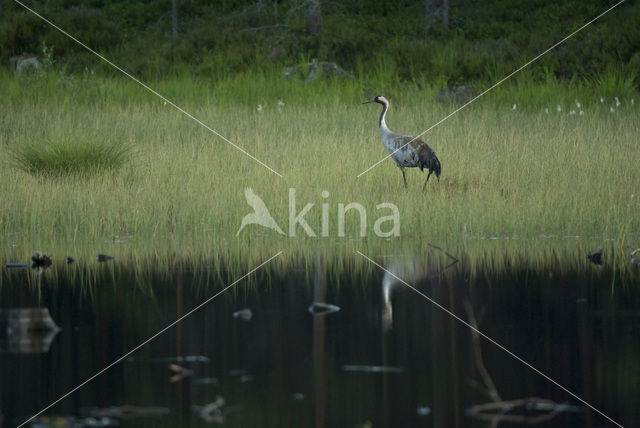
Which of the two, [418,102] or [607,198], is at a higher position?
[418,102]

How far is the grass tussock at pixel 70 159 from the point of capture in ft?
37.4

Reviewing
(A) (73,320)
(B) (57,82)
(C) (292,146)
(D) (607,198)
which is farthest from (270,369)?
(B) (57,82)

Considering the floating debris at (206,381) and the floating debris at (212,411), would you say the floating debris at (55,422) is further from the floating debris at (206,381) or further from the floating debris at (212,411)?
the floating debris at (206,381)

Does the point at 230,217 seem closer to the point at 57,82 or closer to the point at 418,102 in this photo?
the point at 418,102

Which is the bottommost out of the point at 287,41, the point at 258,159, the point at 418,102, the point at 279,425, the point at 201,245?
the point at 279,425

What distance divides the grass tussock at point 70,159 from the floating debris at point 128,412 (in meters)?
7.58

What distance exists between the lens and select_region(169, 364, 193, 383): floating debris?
4.50 metres

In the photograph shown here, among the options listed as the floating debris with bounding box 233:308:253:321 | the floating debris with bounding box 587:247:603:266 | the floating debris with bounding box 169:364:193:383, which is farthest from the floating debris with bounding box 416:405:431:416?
the floating debris with bounding box 587:247:603:266

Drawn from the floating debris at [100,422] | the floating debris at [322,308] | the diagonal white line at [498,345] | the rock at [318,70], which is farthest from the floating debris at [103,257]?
the rock at [318,70]

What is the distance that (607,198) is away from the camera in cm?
996

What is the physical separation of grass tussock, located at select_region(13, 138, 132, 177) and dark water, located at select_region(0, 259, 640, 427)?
14.5 feet

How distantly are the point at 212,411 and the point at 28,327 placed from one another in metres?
1.85

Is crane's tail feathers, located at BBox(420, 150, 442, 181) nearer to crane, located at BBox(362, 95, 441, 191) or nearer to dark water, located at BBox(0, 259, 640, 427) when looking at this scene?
crane, located at BBox(362, 95, 441, 191)

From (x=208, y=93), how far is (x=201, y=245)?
32.0ft
